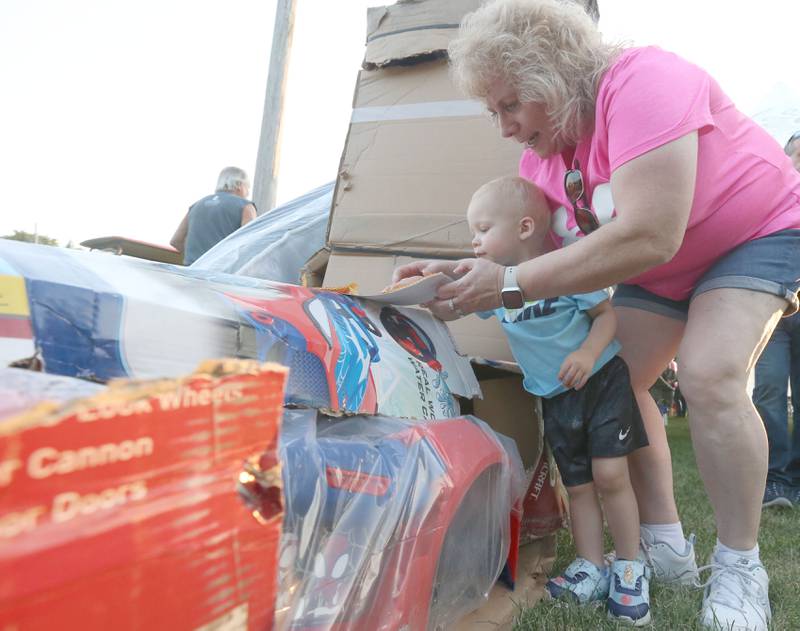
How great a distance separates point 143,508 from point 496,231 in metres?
1.05

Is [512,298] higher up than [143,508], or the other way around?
[512,298]

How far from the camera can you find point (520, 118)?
1.22m

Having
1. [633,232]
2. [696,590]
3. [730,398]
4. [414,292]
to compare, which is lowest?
[696,590]

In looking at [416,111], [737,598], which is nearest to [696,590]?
[737,598]

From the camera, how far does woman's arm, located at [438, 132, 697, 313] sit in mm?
1037

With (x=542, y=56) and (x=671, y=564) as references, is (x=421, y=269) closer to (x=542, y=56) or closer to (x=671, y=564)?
(x=542, y=56)

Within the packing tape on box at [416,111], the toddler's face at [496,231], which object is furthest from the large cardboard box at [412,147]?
the toddler's face at [496,231]

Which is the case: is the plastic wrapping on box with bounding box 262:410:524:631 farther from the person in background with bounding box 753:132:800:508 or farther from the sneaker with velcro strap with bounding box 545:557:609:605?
the person in background with bounding box 753:132:800:508

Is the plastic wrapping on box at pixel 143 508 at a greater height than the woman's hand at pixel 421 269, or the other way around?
the woman's hand at pixel 421 269

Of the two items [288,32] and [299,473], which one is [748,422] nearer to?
[299,473]

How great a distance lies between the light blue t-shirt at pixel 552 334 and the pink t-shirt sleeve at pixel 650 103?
0.32 m

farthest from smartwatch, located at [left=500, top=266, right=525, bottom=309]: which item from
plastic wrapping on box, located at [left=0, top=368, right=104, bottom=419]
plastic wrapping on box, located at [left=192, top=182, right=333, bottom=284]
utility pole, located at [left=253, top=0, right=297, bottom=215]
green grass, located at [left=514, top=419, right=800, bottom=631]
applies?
utility pole, located at [left=253, top=0, right=297, bottom=215]

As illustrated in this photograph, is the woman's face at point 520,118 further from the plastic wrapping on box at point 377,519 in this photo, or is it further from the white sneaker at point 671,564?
the white sneaker at point 671,564

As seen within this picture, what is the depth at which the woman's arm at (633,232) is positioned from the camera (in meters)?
1.04
